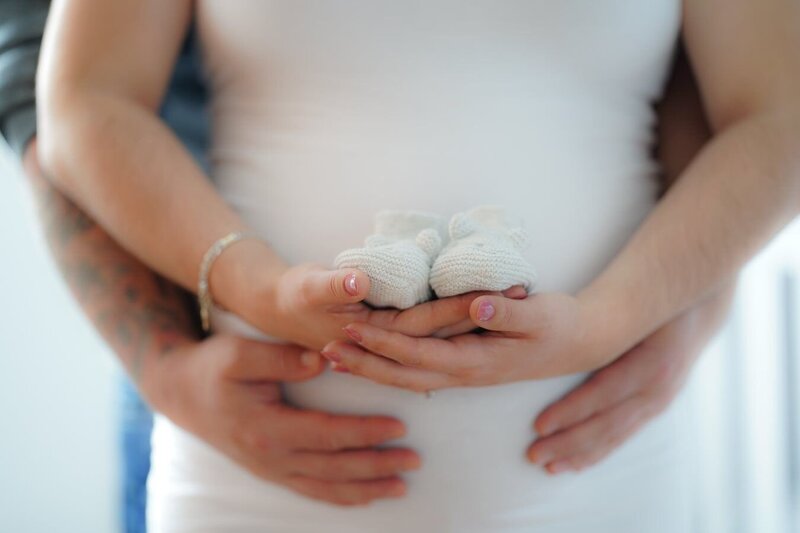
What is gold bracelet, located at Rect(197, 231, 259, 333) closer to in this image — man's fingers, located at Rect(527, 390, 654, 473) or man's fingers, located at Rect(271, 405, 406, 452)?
man's fingers, located at Rect(271, 405, 406, 452)

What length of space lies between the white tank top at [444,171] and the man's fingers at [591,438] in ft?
0.05

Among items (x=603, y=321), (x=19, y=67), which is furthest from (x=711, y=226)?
(x=19, y=67)

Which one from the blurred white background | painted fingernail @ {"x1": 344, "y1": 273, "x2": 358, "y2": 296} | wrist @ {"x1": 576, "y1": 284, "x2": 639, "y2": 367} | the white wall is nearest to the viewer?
painted fingernail @ {"x1": 344, "y1": 273, "x2": 358, "y2": 296}

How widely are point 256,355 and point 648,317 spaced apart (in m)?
0.38

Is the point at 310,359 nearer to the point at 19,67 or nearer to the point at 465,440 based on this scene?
the point at 465,440

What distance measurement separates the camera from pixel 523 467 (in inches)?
30.7

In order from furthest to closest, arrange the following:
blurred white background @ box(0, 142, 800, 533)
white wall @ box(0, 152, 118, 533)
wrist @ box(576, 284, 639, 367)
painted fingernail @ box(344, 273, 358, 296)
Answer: white wall @ box(0, 152, 118, 533) < blurred white background @ box(0, 142, 800, 533) < wrist @ box(576, 284, 639, 367) < painted fingernail @ box(344, 273, 358, 296)

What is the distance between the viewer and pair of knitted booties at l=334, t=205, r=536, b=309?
2.03 feet

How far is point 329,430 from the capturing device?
2.50 feet

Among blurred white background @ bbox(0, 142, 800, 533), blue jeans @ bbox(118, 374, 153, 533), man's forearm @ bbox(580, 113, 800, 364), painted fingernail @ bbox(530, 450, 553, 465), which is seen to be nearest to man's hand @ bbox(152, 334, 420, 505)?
painted fingernail @ bbox(530, 450, 553, 465)

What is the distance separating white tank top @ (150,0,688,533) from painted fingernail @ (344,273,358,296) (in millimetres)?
191

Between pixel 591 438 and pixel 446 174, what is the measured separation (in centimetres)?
30

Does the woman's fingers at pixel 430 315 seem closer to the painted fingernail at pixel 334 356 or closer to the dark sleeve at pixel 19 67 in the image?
the painted fingernail at pixel 334 356

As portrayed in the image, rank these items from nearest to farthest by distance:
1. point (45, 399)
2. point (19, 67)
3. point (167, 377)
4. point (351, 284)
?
point (351, 284), point (167, 377), point (19, 67), point (45, 399)
